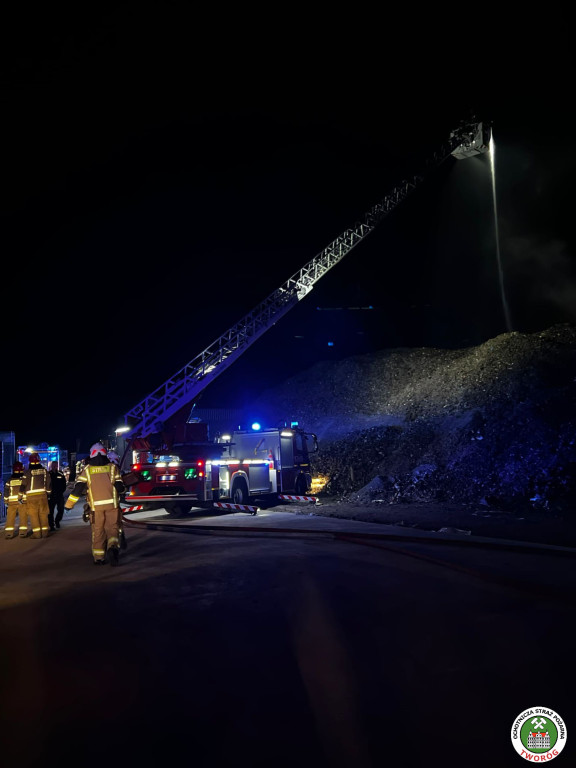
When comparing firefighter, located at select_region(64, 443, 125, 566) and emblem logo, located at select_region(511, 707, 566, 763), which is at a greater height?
firefighter, located at select_region(64, 443, 125, 566)

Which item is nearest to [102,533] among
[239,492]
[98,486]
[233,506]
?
[98,486]

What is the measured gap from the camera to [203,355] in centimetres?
2267

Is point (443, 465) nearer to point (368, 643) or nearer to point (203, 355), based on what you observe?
point (203, 355)

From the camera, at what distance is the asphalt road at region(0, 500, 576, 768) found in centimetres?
317

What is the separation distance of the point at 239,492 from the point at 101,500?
7.62 metres

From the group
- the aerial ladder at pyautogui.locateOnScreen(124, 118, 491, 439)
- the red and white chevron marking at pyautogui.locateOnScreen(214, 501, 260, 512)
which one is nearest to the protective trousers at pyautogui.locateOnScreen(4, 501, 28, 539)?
the red and white chevron marking at pyautogui.locateOnScreen(214, 501, 260, 512)

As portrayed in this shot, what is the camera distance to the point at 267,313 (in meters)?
24.6

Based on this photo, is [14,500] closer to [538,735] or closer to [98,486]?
[98,486]

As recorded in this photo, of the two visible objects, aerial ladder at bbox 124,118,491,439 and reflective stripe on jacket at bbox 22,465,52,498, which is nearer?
reflective stripe on jacket at bbox 22,465,52,498

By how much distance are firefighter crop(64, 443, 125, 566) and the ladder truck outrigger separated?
2.33 feet

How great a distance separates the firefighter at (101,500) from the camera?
28.0 ft

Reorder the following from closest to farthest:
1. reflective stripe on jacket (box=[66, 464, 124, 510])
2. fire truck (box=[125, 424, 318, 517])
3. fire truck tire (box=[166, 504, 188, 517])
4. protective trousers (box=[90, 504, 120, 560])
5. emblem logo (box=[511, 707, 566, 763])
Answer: emblem logo (box=[511, 707, 566, 763]) → protective trousers (box=[90, 504, 120, 560]) → reflective stripe on jacket (box=[66, 464, 124, 510]) → fire truck (box=[125, 424, 318, 517]) → fire truck tire (box=[166, 504, 188, 517])

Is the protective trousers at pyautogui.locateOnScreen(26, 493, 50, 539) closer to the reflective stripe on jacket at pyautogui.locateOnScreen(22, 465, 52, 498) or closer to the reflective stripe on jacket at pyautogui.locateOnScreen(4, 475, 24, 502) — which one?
the reflective stripe on jacket at pyautogui.locateOnScreen(22, 465, 52, 498)

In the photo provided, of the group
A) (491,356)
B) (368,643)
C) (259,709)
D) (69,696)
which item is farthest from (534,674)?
(491,356)
